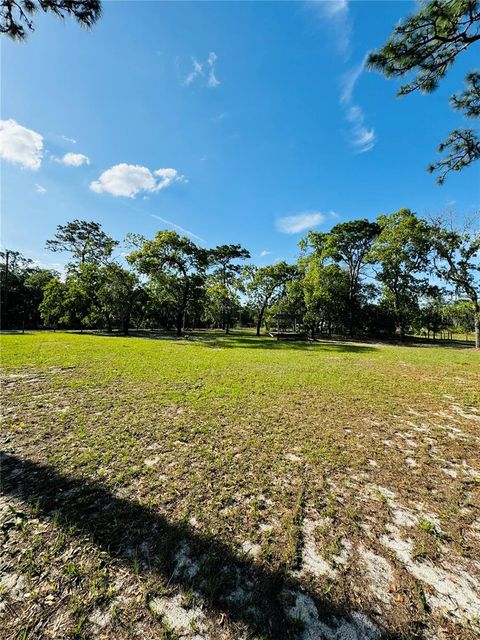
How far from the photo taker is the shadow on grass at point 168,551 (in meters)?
1.58

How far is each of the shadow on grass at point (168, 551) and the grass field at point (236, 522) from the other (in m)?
0.01

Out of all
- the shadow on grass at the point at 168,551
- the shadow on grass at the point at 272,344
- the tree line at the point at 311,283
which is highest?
the tree line at the point at 311,283

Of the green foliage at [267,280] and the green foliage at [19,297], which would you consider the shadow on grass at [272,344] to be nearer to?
the green foliage at [267,280]

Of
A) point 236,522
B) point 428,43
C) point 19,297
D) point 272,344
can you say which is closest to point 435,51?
point 428,43

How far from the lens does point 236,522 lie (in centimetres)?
230

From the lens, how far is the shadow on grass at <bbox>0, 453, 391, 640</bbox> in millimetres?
1583

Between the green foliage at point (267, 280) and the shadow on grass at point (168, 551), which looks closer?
the shadow on grass at point (168, 551)

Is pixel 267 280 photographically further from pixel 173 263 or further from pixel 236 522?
pixel 236 522

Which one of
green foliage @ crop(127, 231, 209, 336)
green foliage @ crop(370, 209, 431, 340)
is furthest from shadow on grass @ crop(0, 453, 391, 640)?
green foliage @ crop(370, 209, 431, 340)

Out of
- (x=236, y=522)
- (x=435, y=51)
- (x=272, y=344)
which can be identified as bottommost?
(x=236, y=522)

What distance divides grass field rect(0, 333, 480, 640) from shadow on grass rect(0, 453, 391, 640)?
0.03 ft

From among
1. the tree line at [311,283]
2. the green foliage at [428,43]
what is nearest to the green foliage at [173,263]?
the tree line at [311,283]

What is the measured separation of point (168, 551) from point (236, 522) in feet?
2.03

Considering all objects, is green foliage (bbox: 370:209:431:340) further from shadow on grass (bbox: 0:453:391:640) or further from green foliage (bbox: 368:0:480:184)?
shadow on grass (bbox: 0:453:391:640)
